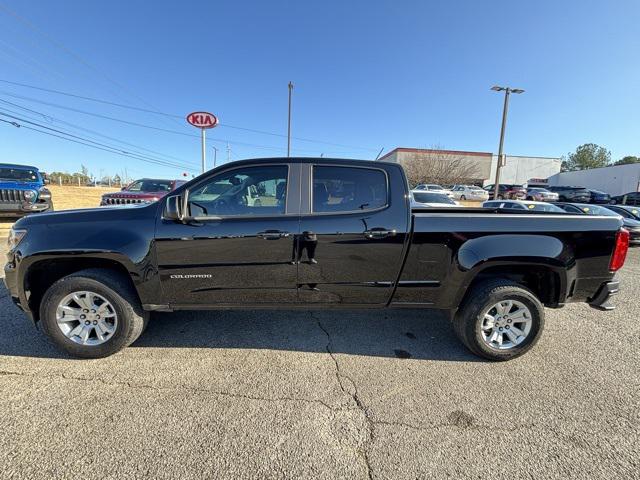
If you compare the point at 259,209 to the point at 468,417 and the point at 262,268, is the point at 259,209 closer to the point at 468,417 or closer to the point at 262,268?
the point at 262,268

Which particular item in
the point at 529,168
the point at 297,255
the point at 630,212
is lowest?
the point at 297,255

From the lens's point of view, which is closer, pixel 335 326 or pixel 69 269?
pixel 69 269

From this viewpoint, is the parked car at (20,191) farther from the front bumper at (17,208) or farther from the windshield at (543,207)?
the windshield at (543,207)

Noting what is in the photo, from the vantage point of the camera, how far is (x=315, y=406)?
2295mm

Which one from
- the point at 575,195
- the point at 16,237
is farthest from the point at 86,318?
the point at 575,195

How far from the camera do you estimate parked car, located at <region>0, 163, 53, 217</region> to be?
921cm

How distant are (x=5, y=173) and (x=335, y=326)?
1202 cm

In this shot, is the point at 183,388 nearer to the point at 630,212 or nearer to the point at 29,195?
the point at 29,195

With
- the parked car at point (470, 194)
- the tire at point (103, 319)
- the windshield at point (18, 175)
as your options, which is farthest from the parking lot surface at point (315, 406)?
the parked car at point (470, 194)

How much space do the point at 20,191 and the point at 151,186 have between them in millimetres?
3554

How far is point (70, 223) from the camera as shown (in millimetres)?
2713

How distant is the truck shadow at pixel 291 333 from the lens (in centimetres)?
305

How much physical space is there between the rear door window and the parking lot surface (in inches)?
57.2

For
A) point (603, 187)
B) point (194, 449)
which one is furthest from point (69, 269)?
point (603, 187)
